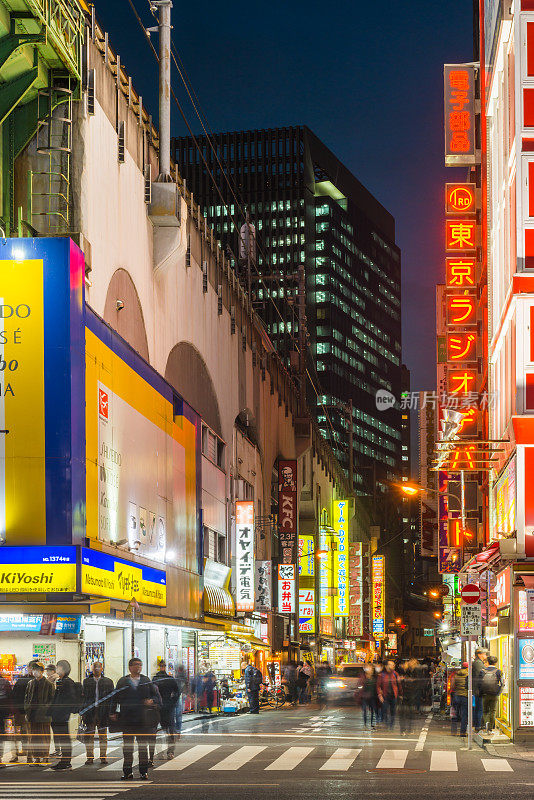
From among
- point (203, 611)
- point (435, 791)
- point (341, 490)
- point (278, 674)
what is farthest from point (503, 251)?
point (341, 490)

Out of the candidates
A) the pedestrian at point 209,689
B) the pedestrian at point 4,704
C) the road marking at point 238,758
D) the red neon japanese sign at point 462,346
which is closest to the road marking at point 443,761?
the road marking at point 238,758

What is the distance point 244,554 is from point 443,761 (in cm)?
2746

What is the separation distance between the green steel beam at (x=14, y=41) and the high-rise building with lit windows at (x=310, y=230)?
137 metres

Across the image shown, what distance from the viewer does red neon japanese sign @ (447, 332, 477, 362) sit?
38.3m

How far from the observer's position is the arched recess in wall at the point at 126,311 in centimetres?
2767

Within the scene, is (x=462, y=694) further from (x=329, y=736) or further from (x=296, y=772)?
(x=296, y=772)

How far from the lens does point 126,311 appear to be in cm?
2947

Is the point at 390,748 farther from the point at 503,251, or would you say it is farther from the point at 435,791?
the point at 503,251

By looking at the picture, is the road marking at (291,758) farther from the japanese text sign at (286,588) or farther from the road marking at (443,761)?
the japanese text sign at (286,588)

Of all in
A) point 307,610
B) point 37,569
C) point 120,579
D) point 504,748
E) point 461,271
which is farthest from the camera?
point 307,610

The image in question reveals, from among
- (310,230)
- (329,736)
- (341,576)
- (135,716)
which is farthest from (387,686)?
(310,230)

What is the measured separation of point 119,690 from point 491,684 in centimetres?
956

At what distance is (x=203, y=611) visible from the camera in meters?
37.4

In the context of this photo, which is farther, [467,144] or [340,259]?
[340,259]
